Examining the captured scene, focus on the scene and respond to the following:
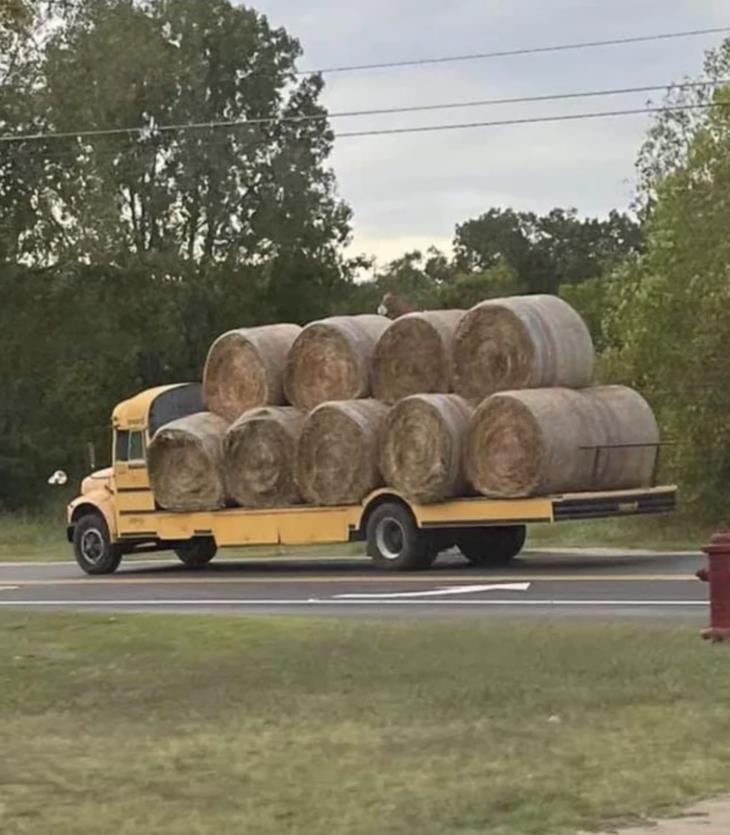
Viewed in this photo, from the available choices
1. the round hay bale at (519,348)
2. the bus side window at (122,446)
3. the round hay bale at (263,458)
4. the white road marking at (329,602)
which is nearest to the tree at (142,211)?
the bus side window at (122,446)

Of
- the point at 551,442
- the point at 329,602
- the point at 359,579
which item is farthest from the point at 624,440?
the point at 329,602

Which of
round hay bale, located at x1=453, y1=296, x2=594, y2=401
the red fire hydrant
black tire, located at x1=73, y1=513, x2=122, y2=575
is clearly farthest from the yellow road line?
the red fire hydrant

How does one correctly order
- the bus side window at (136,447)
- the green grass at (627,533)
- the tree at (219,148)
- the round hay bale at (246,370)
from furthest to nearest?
1. the tree at (219,148)
2. the green grass at (627,533)
3. the bus side window at (136,447)
4. the round hay bale at (246,370)

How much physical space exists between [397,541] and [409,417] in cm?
163

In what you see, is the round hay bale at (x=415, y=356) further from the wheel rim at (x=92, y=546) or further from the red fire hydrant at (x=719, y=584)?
the red fire hydrant at (x=719, y=584)

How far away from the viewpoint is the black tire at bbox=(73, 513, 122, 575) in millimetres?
26469

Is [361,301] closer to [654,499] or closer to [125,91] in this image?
[125,91]

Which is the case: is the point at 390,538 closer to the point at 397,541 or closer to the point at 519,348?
the point at 397,541

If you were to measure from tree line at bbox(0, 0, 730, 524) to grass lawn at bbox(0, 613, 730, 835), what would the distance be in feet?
47.5

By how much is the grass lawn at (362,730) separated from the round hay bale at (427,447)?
7.69 m

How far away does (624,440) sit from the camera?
23719mm

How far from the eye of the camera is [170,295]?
55.8m

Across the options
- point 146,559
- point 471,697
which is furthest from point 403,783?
point 146,559

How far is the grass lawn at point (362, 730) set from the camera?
7.82 metres
